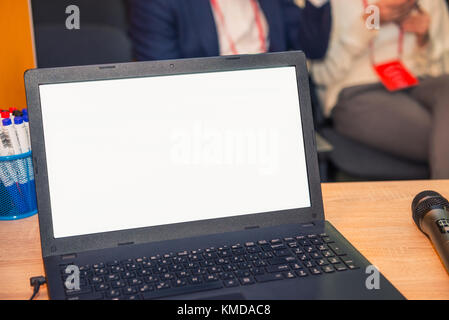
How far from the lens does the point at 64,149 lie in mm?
817

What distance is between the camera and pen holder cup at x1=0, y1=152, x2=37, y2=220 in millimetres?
960

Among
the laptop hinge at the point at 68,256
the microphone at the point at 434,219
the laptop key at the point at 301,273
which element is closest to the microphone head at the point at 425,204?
the microphone at the point at 434,219

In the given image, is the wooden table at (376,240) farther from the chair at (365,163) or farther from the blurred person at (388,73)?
the blurred person at (388,73)

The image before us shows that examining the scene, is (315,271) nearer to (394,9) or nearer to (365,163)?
(365,163)

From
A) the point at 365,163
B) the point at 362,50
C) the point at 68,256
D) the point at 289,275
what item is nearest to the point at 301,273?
the point at 289,275

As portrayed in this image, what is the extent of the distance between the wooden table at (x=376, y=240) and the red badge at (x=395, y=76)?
1030 millimetres

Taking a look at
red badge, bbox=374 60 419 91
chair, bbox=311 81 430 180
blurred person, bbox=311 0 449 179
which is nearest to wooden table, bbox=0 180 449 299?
chair, bbox=311 81 430 180

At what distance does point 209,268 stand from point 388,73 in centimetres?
160

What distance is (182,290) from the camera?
0.71 metres

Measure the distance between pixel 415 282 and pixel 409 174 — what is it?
1307mm

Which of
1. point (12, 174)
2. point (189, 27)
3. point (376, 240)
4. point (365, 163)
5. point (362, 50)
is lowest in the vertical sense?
point (365, 163)

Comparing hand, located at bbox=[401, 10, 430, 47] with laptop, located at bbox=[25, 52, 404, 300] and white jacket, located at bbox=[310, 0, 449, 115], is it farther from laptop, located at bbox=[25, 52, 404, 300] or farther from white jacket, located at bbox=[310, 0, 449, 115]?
laptop, located at bbox=[25, 52, 404, 300]
